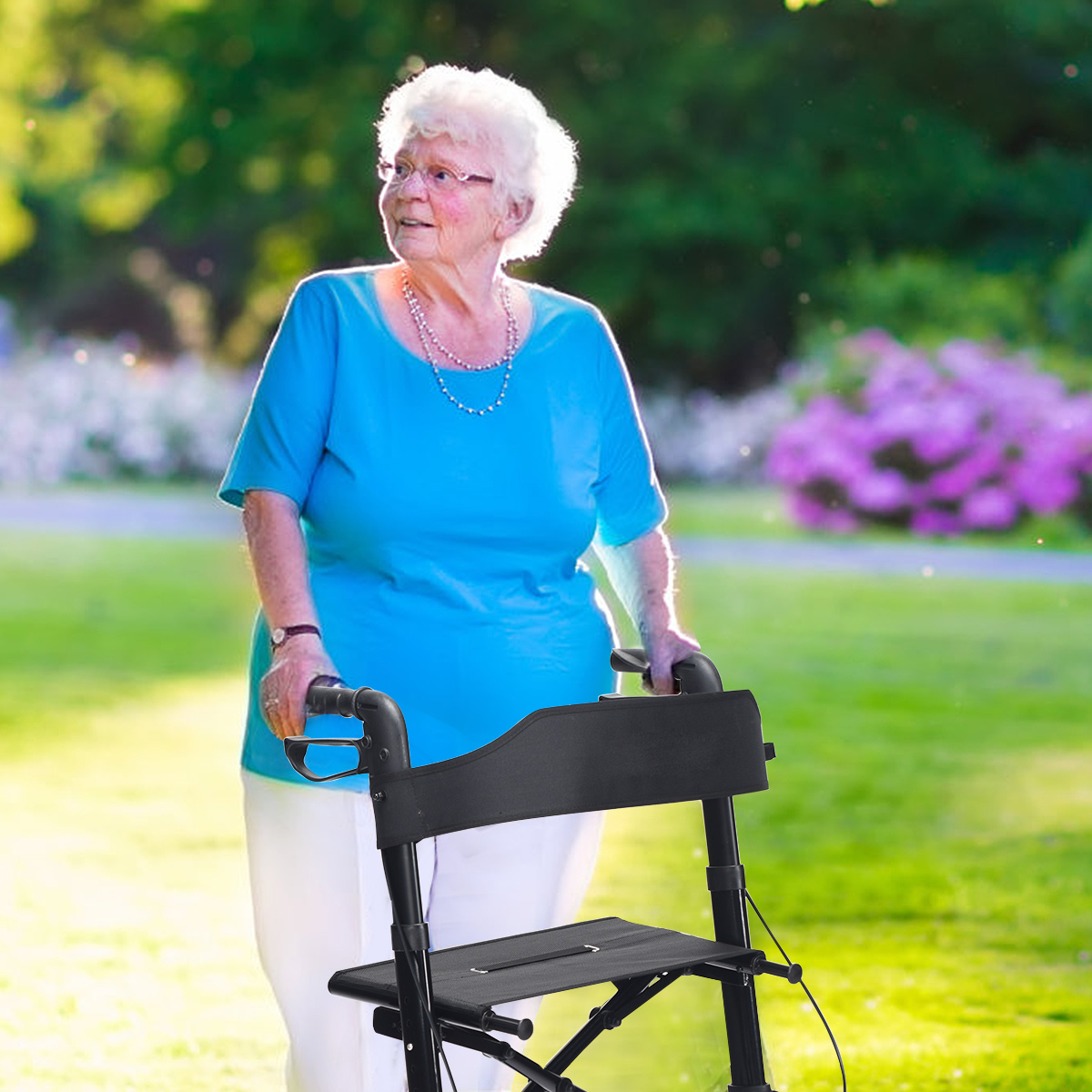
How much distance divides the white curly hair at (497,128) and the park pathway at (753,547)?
347 inches

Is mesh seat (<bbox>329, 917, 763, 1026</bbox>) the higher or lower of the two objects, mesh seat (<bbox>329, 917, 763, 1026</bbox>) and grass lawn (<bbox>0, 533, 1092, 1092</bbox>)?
the higher

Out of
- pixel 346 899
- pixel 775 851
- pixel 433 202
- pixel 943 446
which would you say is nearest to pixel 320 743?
pixel 346 899

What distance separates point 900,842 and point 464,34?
38.9ft

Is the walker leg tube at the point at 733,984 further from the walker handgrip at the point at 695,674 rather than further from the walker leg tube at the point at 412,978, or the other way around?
the walker leg tube at the point at 412,978

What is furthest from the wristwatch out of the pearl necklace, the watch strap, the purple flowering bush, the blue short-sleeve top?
the purple flowering bush

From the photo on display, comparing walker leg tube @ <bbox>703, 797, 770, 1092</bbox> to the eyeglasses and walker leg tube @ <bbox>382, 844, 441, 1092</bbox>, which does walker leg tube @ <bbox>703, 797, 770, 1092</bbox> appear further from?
the eyeglasses

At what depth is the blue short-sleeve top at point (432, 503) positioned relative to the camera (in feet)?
7.34

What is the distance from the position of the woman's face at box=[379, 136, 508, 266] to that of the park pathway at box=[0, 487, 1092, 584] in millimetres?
8927

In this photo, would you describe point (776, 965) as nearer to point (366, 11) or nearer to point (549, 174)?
point (549, 174)

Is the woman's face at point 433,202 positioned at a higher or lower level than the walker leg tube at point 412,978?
higher

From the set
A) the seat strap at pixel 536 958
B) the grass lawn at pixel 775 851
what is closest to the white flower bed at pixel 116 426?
the grass lawn at pixel 775 851

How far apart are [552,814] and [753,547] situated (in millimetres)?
10092

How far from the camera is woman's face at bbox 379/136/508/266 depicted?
7.39 feet

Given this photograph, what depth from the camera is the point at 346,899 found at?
7.55 ft
